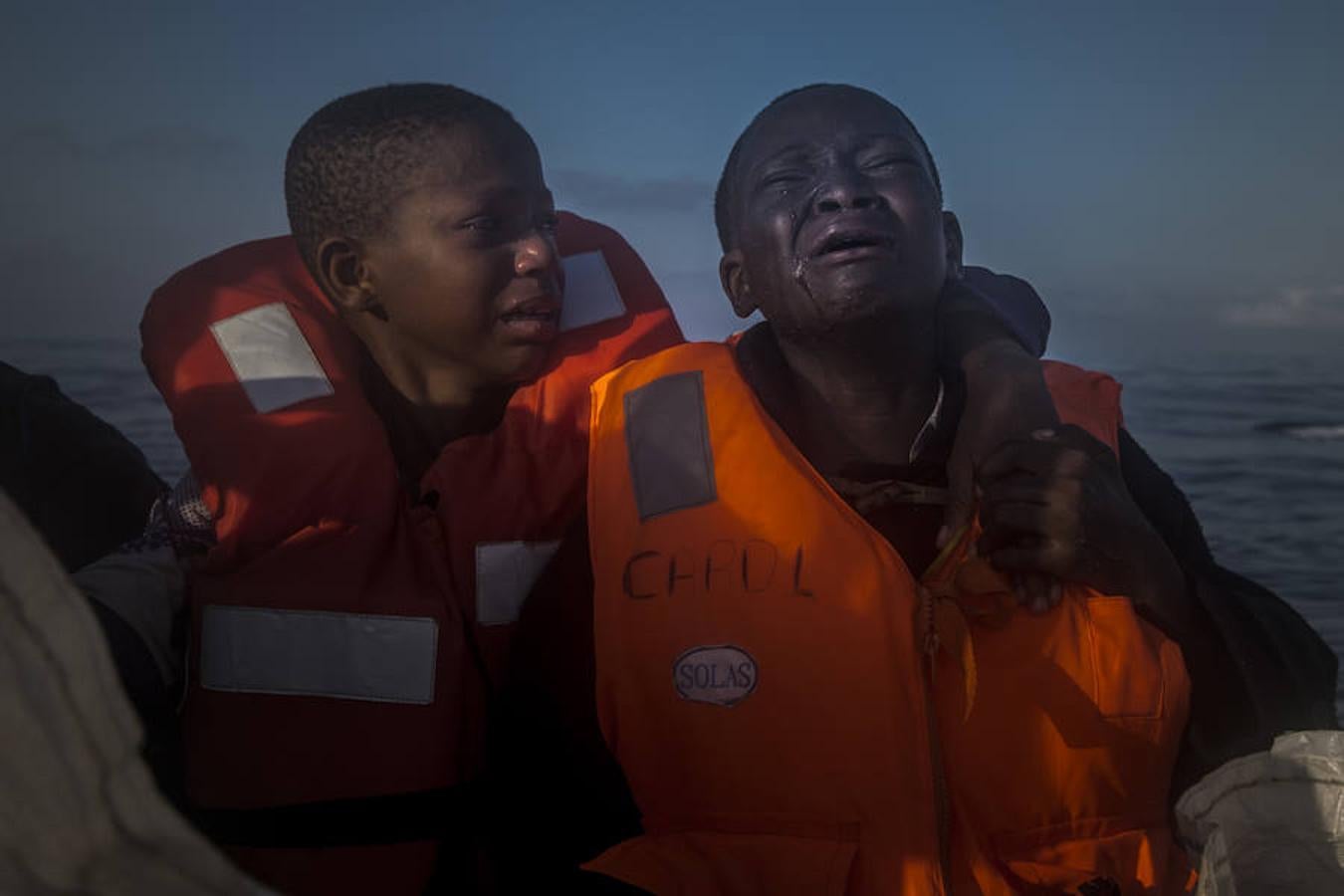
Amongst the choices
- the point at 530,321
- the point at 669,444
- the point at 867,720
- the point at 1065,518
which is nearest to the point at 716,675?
the point at 867,720

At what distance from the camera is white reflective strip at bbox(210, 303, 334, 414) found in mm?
2127

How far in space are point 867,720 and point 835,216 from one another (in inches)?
32.8

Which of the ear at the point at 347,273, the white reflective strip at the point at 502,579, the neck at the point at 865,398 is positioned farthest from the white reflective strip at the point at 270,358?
the neck at the point at 865,398

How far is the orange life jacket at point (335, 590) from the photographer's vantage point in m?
1.88

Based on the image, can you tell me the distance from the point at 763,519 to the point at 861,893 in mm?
559

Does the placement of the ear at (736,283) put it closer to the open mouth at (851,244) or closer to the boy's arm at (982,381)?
the open mouth at (851,244)

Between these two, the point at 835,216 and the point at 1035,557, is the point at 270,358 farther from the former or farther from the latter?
the point at 1035,557

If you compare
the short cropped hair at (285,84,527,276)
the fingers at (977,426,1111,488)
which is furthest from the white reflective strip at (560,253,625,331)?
the fingers at (977,426,1111,488)

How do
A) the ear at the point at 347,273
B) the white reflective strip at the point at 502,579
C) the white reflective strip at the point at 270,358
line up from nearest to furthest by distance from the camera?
the white reflective strip at the point at 502,579 → the white reflective strip at the point at 270,358 → the ear at the point at 347,273

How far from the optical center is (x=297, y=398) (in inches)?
83.6

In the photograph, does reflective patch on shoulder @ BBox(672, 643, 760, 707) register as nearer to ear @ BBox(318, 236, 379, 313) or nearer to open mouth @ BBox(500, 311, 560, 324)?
open mouth @ BBox(500, 311, 560, 324)

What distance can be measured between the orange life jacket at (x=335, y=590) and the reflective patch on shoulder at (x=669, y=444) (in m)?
0.20

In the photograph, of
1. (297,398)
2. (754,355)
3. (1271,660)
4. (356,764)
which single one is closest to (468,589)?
(356,764)

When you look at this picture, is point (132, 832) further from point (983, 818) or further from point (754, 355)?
point (754, 355)
